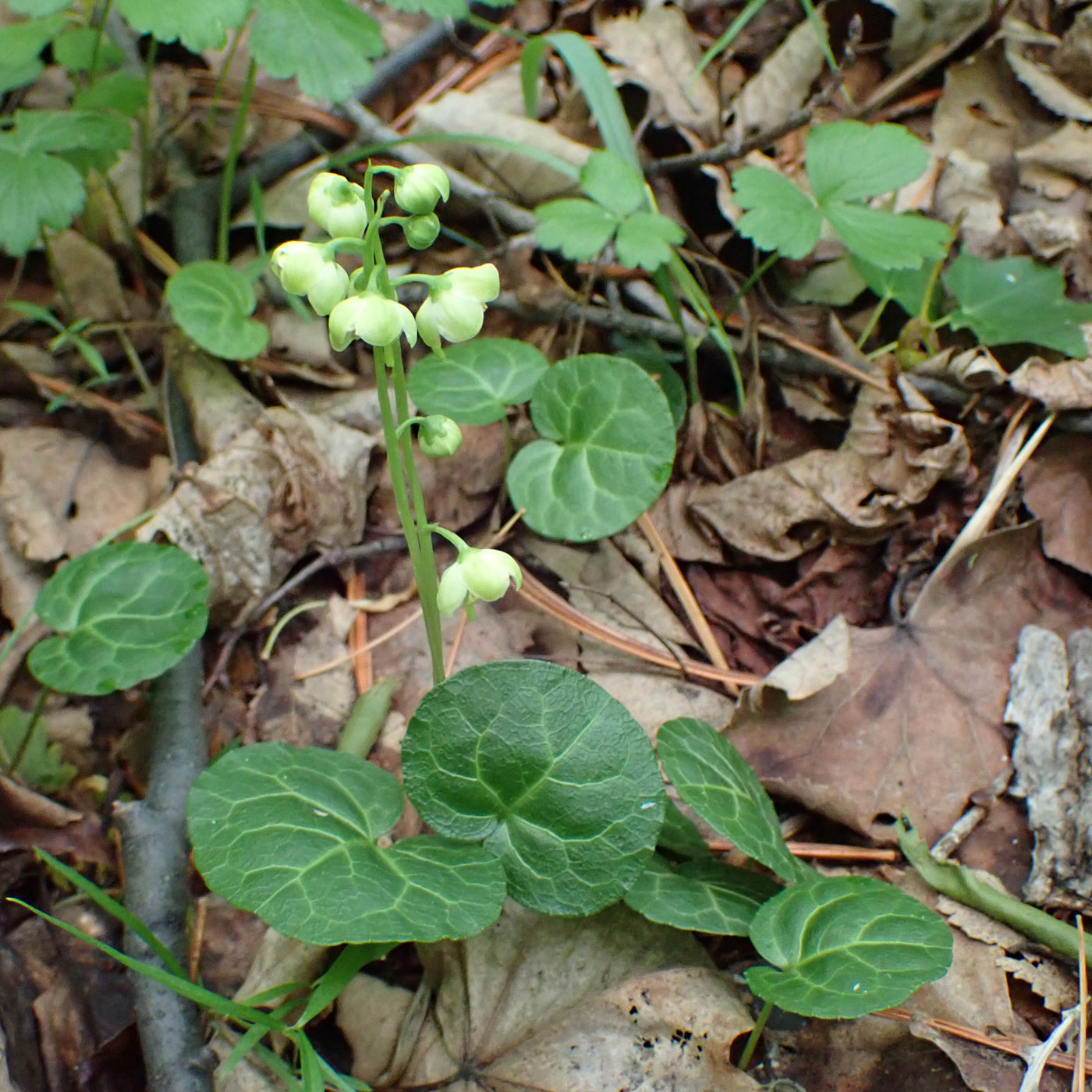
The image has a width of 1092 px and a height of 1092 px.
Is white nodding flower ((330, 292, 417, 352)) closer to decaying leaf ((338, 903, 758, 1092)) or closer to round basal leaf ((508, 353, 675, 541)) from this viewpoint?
round basal leaf ((508, 353, 675, 541))

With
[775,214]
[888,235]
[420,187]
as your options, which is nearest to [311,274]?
[420,187]

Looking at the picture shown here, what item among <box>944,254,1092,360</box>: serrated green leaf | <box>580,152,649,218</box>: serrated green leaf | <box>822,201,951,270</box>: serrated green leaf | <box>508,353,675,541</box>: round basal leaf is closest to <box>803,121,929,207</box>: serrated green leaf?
<box>822,201,951,270</box>: serrated green leaf

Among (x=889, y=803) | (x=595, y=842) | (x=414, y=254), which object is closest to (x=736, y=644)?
(x=889, y=803)

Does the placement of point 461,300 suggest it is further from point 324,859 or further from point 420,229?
point 324,859

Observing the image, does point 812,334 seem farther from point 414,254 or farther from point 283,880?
point 283,880

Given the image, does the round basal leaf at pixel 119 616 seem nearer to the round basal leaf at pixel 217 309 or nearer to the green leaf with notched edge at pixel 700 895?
the round basal leaf at pixel 217 309
